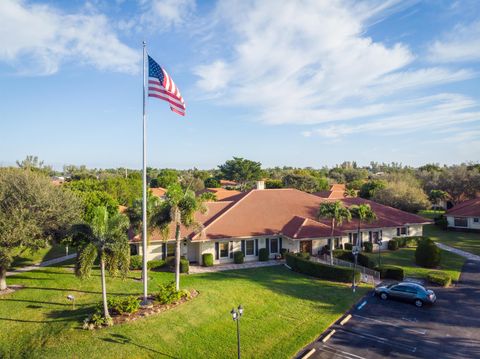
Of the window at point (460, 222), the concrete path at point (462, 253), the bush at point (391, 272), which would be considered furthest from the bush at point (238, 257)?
the window at point (460, 222)

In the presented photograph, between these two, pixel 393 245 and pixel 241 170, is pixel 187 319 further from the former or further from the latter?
pixel 241 170

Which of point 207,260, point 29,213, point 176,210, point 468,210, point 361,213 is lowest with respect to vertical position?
point 207,260

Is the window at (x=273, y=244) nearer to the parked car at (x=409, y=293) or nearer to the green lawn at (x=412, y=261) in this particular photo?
the green lawn at (x=412, y=261)

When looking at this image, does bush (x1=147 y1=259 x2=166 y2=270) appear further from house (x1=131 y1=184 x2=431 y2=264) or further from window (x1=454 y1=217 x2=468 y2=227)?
window (x1=454 y1=217 x2=468 y2=227)

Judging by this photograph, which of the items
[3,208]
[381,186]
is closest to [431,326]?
[3,208]

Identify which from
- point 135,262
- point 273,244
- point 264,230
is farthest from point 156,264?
point 273,244
